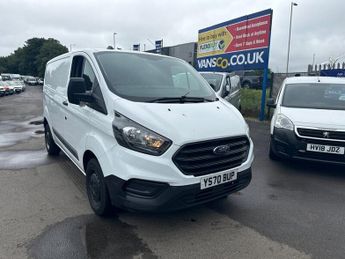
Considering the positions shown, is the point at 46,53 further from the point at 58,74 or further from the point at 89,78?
the point at 89,78

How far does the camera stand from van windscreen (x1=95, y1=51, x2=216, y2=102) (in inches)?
140

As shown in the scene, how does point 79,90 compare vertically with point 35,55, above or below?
below

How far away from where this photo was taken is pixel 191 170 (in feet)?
10.0

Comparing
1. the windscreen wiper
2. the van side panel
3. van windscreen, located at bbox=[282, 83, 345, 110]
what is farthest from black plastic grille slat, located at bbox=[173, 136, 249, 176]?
van windscreen, located at bbox=[282, 83, 345, 110]

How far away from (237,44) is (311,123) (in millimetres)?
8746

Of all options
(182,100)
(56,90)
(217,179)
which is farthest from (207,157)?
(56,90)

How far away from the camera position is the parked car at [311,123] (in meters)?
5.12

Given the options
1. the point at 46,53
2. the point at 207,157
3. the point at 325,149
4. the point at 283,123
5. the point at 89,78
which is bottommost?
the point at 325,149

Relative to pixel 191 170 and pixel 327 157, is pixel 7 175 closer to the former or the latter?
pixel 191 170

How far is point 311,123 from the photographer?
5.27m

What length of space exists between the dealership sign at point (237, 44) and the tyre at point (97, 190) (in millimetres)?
9785

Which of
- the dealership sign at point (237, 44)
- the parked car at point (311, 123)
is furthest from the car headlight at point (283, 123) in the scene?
the dealership sign at point (237, 44)

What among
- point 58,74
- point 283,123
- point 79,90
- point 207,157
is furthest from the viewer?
point 283,123

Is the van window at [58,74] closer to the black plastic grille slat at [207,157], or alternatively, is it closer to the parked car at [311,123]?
the black plastic grille slat at [207,157]
